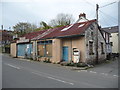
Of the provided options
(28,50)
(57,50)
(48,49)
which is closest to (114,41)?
(48,49)

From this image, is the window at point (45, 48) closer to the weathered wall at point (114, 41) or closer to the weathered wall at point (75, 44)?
the weathered wall at point (75, 44)

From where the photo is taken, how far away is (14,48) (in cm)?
2523

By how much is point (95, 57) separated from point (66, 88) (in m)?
11.3

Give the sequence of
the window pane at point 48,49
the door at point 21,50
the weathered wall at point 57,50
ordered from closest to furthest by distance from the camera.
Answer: the weathered wall at point 57,50
the window pane at point 48,49
the door at point 21,50

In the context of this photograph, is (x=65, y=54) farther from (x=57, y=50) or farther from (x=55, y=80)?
(x=55, y=80)

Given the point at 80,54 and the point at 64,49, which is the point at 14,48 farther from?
the point at 80,54

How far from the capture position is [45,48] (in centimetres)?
1788

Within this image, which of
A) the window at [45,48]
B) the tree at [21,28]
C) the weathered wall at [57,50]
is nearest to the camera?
the weathered wall at [57,50]

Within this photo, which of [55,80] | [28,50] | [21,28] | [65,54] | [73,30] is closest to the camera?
[55,80]

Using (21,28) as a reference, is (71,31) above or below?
below

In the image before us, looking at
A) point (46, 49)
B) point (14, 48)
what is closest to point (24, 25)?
point (14, 48)

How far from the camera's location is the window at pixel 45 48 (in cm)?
1717

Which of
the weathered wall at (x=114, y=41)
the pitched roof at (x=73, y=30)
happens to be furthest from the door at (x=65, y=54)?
the weathered wall at (x=114, y=41)

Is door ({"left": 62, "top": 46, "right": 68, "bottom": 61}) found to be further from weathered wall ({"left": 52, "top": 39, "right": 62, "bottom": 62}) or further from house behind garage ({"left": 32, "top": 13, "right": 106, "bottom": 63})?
weathered wall ({"left": 52, "top": 39, "right": 62, "bottom": 62})
